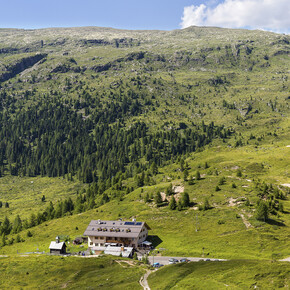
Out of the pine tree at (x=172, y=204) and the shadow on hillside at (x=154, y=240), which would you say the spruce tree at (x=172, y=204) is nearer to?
the pine tree at (x=172, y=204)

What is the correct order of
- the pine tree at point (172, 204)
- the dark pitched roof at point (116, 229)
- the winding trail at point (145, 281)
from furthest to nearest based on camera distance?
the pine tree at point (172, 204)
the dark pitched roof at point (116, 229)
the winding trail at point (145, 281)

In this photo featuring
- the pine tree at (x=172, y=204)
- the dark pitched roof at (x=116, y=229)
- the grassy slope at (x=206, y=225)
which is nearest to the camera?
the grassy slope at (x=206, y=225)

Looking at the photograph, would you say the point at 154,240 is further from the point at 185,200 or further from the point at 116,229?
the point at 185,200

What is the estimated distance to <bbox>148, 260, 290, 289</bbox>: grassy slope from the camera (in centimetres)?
6231

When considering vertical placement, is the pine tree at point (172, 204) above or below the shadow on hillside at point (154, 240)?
above

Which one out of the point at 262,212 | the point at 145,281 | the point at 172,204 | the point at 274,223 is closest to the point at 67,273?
the point at 145,281

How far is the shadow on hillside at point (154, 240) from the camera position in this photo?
4697 inches

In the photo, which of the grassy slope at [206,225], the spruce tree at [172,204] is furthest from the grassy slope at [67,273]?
the spruce tree at [172,204]

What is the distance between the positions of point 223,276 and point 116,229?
6115 cm

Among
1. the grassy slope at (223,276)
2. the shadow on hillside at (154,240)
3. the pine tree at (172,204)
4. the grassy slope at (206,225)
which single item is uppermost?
the grassy slope at (223,276)

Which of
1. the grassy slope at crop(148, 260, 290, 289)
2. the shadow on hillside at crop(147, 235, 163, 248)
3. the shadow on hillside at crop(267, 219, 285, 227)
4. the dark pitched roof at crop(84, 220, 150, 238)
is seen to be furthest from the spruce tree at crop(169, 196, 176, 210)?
the grassy slope at crop(148, 260, 290, 289)

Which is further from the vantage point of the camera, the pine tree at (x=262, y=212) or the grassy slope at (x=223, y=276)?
the pine tree at (x=262, y=212)

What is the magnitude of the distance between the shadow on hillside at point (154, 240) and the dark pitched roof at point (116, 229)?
730cm

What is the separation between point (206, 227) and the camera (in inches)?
5027
